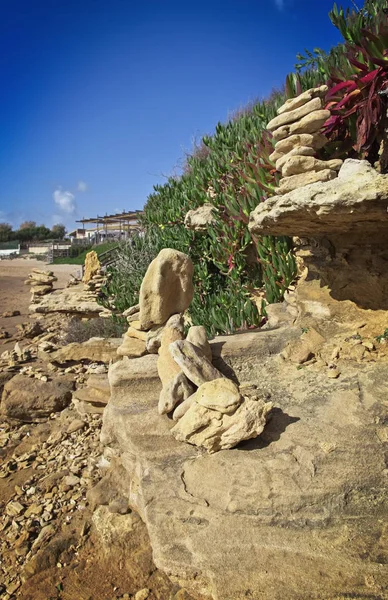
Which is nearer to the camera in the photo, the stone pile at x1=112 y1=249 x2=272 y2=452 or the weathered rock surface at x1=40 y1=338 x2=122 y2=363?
the stone pile at x1=112 y1=249 x2=272 y2=452

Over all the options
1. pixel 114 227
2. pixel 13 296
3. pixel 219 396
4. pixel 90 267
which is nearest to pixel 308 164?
pixel 219 396

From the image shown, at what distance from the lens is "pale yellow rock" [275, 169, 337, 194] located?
11.3ft

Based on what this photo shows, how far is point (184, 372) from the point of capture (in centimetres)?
310

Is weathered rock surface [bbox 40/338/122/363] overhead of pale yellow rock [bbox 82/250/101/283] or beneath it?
beneath

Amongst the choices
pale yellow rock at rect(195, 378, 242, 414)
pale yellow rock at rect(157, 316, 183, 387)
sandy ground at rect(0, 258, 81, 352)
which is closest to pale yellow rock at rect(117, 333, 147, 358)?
pale yellow rock at rect(157, 316, 183, 387)

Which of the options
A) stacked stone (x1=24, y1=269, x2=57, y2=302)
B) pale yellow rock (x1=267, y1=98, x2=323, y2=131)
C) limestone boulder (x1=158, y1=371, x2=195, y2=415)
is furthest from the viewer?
stacked stone (x1=24, y1=269, x2=57, y2=302)

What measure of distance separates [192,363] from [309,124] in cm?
231

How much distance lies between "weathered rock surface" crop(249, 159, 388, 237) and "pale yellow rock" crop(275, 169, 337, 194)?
32 cm

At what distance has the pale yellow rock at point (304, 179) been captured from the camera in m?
3.46

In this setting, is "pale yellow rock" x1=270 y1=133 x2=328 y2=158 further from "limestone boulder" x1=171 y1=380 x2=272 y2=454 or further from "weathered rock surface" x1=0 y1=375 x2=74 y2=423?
"weathered rock surface" x1=0 y1=375 x2=74 y2=423

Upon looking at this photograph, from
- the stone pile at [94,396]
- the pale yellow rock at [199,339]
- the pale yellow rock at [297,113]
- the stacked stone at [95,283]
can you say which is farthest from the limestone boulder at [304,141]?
the stacked stone at [95,283]

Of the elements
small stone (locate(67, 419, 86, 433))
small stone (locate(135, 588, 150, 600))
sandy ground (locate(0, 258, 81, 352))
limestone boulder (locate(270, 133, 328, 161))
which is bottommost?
small stone (locate(67, 419, 86, 433))

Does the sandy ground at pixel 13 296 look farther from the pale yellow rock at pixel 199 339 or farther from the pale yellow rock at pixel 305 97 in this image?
the pale yellow rock at pixel 305 97

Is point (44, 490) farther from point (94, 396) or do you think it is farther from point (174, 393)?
point (174, 393)
